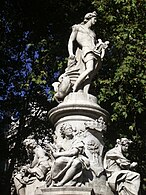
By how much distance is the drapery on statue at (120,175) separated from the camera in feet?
25.7

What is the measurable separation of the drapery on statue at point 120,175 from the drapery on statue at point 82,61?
6.37 feet

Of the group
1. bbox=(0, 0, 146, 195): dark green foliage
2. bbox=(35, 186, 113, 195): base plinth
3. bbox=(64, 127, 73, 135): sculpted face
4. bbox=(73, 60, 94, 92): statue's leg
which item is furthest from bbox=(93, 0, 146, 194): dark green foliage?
bbox=(35, 186, 113, 195): base plinth

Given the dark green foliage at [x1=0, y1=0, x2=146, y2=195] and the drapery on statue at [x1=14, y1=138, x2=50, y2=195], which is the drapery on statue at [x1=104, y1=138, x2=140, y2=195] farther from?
the dark green foliage at [x1=0, y1=0, x2=146, y2=195]

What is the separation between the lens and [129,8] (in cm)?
1470

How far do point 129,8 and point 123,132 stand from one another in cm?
450

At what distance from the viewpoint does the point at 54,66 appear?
623 inches

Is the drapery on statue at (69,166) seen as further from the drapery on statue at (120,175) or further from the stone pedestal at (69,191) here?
the drapery on statue at (120,175)

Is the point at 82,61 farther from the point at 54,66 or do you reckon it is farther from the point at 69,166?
the point at 54,66

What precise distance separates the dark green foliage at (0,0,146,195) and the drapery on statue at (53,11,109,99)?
3633mm

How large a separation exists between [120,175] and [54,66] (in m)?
8.51

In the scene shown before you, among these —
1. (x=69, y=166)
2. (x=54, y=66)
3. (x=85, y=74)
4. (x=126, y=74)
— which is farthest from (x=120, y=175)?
(x=54, y=66)

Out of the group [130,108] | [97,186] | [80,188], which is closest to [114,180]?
[97,186]

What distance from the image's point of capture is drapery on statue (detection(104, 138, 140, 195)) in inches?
309

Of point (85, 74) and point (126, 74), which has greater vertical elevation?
point (126, 74)
